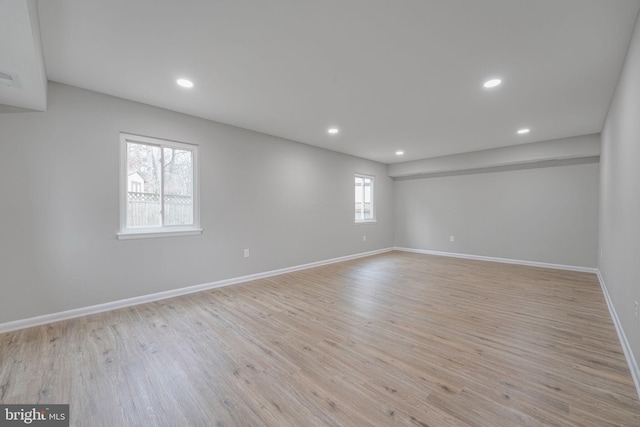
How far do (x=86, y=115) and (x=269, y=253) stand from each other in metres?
3.06

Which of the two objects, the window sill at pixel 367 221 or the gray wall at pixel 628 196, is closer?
the gray wall at pixel 628 196

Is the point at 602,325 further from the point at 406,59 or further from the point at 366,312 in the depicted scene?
the point at 406,59

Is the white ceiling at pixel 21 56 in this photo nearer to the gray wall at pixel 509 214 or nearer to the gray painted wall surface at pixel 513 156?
the gray painted wall surface at pixel 513 156

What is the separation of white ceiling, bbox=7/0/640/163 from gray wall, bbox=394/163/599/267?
193 centimetres

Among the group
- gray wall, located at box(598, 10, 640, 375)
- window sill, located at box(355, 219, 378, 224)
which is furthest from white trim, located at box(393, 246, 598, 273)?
gray wall, located at box(598, 10, 640, 375)

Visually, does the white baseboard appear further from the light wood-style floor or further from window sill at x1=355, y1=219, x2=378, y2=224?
window sill at x1=355, y1=219, x2=378, y2=224

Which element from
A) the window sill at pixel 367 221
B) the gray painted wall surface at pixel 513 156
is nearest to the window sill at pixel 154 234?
the window sill at pixel 367 221

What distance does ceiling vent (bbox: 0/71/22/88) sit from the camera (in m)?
2.01

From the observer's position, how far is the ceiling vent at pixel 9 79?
6.61 ft

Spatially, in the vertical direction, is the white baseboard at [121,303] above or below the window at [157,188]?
below

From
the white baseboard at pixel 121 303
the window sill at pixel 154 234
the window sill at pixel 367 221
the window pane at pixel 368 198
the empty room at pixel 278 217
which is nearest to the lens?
the empty room at pixel 278 217

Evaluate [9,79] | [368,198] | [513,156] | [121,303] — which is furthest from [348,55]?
[368,198]

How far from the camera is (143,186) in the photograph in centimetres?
338

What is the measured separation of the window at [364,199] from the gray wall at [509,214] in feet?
3.66
